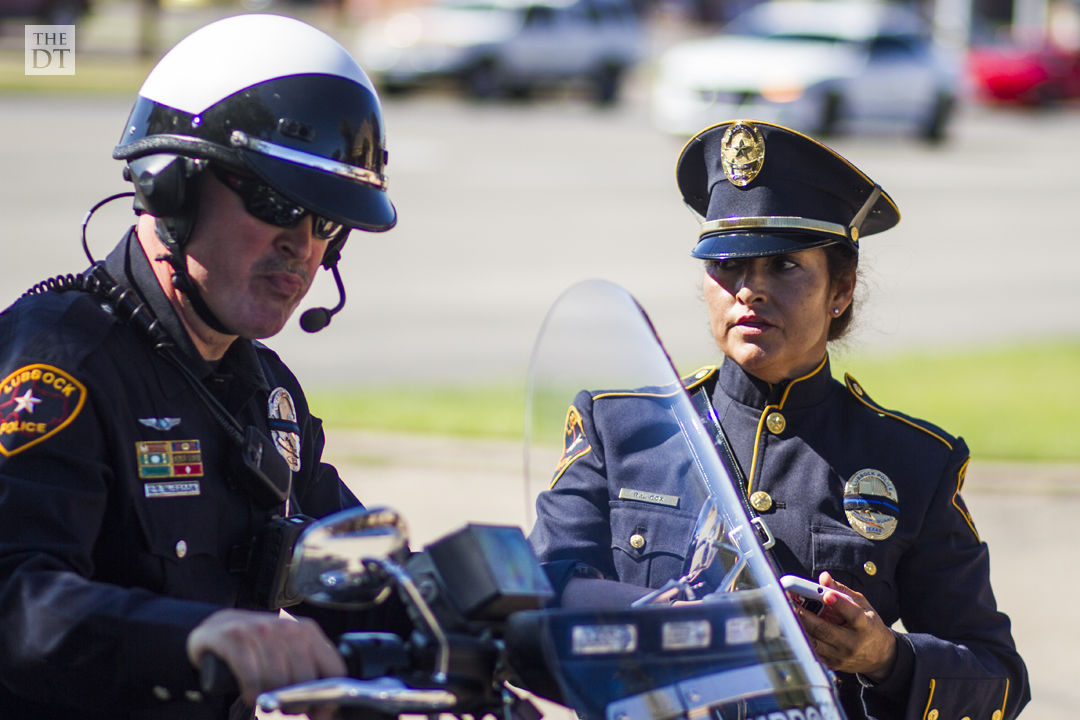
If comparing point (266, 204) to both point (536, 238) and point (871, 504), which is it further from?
point (536, 238)

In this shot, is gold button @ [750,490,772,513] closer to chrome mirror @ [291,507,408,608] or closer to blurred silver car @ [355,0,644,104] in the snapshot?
chrome mirror @ [291,507,408,608]

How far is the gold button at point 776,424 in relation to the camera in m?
2.76

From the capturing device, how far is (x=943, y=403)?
7.89m

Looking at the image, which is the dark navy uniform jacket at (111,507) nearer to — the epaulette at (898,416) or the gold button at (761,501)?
the gold button at (761,501)

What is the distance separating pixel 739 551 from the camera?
77.7 inches

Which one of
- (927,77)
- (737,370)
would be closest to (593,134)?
(927,77)

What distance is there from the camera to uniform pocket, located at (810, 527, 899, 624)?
2617mm

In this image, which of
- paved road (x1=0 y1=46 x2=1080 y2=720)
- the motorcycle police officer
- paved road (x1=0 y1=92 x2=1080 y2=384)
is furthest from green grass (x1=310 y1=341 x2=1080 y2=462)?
the motorcycle police officer

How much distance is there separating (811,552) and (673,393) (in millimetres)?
730

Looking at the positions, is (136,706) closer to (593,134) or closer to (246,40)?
(246,40)

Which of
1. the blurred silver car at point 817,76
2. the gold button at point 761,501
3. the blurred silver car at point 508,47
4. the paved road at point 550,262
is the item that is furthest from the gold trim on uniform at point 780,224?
the blurred silver car at point 508,47

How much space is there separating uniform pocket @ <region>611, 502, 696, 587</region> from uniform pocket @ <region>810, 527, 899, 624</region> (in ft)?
1.58

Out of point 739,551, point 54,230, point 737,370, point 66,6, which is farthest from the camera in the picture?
point 66,6

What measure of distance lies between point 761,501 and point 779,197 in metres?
0.58
